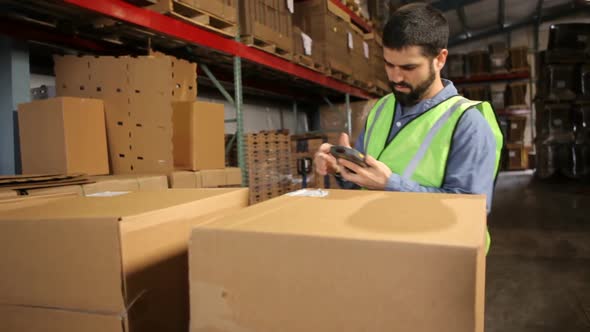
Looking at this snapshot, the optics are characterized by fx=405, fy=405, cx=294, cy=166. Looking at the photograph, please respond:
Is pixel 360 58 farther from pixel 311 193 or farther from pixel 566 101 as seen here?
pixel 311 193

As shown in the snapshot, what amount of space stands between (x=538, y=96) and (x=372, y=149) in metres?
9.99

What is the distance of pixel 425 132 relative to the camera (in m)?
1.48

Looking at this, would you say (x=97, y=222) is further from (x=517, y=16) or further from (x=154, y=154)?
(x=517, y=16)

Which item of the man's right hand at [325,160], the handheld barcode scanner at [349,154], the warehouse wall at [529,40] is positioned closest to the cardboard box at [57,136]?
the man's right hand at [325,160]

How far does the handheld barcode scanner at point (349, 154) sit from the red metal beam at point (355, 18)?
15.1ft

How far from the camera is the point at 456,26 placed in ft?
46.5

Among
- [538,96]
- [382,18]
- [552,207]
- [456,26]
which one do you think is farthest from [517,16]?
[552,207]

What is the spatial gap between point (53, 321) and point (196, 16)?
113 inches

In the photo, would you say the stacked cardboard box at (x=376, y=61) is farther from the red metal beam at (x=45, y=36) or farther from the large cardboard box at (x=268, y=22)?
the red metal beam at (x=45, y=36)

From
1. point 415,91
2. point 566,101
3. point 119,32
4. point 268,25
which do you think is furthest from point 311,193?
point 566,101

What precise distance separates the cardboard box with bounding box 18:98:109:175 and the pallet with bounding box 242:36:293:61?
5.78 ft

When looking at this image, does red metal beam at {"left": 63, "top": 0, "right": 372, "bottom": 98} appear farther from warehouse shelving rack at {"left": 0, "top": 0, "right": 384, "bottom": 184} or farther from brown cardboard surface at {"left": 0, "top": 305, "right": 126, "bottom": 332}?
brown cardboard surface at {"left": 0, "top": 305, "right": 126, "bottom": 332}

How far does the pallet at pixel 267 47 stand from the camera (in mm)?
3836

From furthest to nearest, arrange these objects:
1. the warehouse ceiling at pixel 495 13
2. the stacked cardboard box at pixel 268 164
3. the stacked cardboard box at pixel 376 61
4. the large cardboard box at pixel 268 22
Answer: the warehouse ceiling at pixel 495 13 → the stacked cardboard box at pixel 376 61 → the stacked cardboard box at pixel 268 164 → the large cardboard box at pixel 268 22
